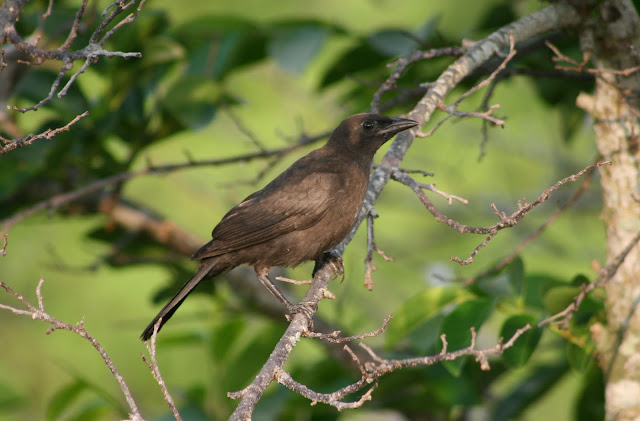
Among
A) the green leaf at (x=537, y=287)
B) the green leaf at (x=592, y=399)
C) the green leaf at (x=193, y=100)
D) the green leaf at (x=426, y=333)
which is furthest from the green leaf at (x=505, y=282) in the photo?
the green leaf at (x=193, y=100)

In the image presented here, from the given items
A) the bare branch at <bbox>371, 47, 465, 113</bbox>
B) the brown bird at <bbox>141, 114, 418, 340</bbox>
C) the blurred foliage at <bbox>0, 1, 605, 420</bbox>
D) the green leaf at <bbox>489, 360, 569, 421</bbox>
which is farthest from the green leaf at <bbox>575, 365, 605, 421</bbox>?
the bare branch at <bbox>371, 47, 465, 113</bbox>

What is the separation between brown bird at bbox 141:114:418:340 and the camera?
3.91 m

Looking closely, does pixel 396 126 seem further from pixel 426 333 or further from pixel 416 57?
pixel 426 333

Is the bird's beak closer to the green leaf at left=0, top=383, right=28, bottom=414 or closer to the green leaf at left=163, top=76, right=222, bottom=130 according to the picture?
the green leaf at left=163, top=76, right=222, bottom=130

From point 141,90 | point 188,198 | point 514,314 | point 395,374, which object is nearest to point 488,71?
point 514,314

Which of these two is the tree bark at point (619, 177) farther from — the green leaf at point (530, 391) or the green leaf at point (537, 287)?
the green leaf at point (530, 391)

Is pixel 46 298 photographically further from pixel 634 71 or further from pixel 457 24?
pixel 634 71

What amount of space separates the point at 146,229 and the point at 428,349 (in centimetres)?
246

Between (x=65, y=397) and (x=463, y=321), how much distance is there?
235 cm

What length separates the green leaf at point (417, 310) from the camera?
3484 mm

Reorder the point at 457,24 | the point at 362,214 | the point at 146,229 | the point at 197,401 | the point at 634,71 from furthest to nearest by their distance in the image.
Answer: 1. the point at 457,24
2. the point at 146,229
3. the point at 197,401
4. the point at 362,214
5. the point at 634,71

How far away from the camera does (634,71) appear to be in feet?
10.9

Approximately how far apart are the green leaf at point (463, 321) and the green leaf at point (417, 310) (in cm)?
23

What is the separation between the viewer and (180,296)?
371 centimetres
